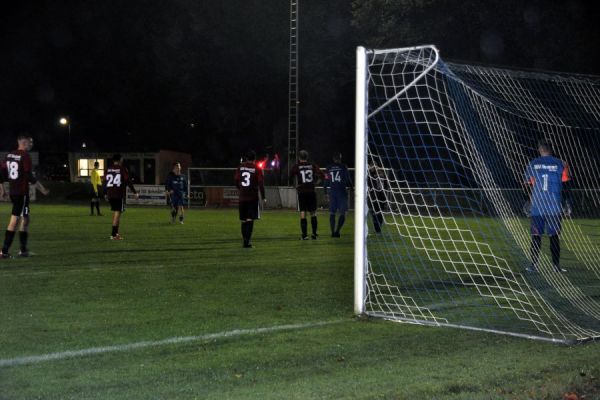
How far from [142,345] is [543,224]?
292 inches

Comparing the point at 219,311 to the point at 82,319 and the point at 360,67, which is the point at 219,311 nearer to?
the point at 82,319

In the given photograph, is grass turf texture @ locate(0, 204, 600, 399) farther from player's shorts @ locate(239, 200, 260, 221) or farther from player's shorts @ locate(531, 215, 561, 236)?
player's shorts @ locate(239, 200, 260, 221)

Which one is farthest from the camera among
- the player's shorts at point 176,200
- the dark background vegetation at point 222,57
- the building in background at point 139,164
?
the building in background at point 139,164

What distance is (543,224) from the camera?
12.2m

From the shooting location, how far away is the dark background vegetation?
38281 millimetres

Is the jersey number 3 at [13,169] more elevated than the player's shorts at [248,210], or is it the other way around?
the jersey number 3 at [13,169]

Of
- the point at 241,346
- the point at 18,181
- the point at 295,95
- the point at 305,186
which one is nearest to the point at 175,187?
the point at 305,186

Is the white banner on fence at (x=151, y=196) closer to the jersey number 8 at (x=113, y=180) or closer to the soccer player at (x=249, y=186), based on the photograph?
the jersey number 8 at (x=113, y=180)

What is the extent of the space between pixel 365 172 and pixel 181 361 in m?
2.99

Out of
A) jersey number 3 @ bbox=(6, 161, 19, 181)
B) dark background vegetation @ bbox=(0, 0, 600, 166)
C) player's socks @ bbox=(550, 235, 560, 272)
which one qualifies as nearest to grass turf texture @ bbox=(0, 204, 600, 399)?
jersey number 3 @ bbox=(6, 161, 19, 181)

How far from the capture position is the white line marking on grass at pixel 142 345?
20.2ft

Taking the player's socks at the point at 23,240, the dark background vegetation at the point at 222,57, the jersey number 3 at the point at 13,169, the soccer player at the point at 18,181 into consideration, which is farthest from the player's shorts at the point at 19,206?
the dark background vegetation at the point at 222,57

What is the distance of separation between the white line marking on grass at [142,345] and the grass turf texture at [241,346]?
0.11 meters

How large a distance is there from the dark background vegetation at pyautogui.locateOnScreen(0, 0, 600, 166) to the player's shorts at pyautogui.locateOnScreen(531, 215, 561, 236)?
89.3 feet
